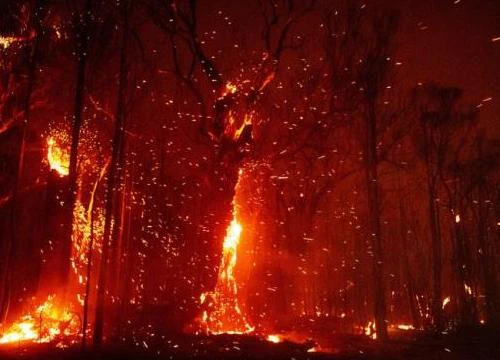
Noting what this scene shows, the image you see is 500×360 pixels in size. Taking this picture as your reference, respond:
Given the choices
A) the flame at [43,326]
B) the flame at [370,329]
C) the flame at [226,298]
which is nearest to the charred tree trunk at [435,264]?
the flame at [370,329]

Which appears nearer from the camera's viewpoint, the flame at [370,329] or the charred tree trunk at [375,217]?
the charred tree trunk at [375,217]

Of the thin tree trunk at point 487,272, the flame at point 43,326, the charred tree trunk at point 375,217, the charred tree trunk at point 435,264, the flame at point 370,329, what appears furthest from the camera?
the thin tree trunk at point 487,272

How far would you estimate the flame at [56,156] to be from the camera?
21156 millimetres

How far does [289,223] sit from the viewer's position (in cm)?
2494

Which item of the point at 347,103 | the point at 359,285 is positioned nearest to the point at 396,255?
the point at 359,285

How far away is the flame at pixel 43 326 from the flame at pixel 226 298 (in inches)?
179

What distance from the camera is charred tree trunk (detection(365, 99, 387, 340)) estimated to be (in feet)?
64.7

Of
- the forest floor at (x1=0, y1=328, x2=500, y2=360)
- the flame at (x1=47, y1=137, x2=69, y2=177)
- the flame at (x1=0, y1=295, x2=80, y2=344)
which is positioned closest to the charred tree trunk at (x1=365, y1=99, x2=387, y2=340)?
the forest floor at (x1=0, y1=328, x2=500, y2=360)

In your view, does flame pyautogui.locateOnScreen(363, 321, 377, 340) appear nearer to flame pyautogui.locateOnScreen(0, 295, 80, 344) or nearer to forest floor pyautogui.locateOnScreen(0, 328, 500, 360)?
forest floor pyautogui.locateOnScreen(0, 328, 500, 360)

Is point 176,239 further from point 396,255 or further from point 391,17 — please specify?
point 396,255

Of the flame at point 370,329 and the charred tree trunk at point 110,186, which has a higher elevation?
the charred tree trunk at point 110,186

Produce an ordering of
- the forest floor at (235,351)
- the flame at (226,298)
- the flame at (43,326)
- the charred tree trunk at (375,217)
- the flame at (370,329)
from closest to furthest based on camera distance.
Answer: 1. the forest floor at (235,351)
2. the flame at (43,326)
3. the flame at (226,298)
4. the charred tree trunk at (375,217)
5. the flame at (370,329)

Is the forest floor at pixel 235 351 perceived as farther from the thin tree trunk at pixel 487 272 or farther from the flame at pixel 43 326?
the thin tree trunk at pixel 487 272

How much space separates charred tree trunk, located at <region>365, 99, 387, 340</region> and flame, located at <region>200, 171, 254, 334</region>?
531 centimetres
